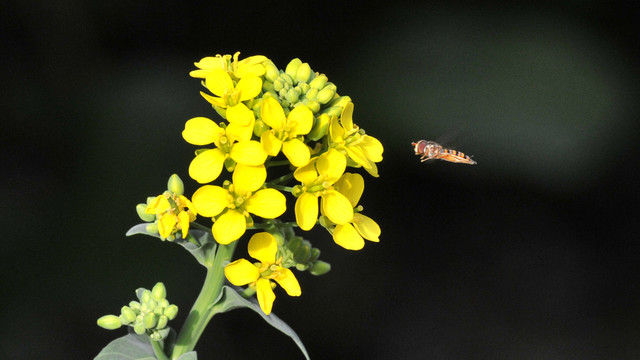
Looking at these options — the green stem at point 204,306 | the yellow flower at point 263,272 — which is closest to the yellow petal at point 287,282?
the yellow flower at point 263,272

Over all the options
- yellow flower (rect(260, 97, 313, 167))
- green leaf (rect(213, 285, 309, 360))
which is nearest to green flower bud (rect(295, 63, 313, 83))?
yellow flower (rect(260, 97, 313, 167))

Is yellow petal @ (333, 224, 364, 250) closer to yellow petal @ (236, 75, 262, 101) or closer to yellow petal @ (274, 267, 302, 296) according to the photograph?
yellow petal @ (274, 267, 302, 296)

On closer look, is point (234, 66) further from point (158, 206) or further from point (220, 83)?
point (158, 206)

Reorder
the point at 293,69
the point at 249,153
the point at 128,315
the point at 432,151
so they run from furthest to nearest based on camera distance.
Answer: the point at 432,151, the point at 293,69, the point at 128,315, the point at 249,153

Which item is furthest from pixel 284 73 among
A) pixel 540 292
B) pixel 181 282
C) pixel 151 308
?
pixel 540 292

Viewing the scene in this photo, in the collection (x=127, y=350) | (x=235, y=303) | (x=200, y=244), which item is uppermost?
(x=200, y=244)

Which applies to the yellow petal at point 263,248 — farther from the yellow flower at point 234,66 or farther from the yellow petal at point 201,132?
the yellow flower at point 234,66

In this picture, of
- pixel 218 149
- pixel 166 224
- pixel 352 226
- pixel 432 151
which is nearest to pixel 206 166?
pixel 218 149

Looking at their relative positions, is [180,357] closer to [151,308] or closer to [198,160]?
[151,308]
